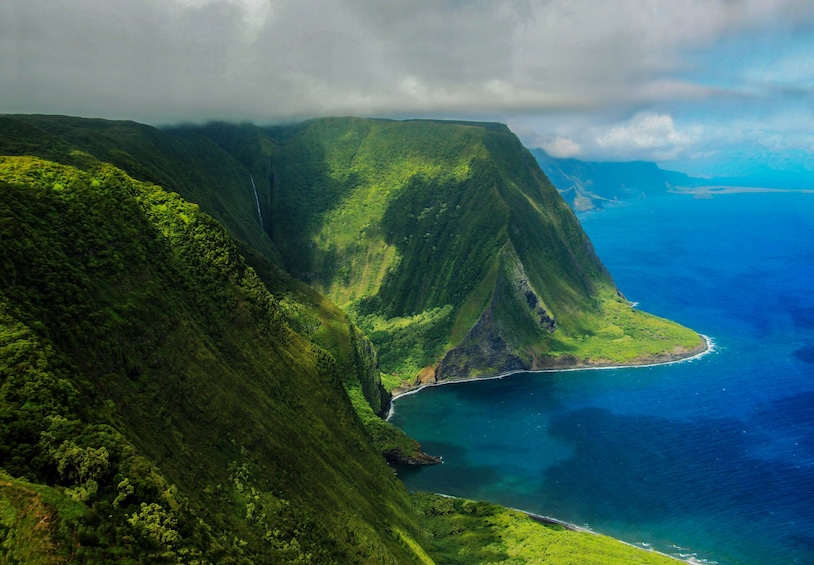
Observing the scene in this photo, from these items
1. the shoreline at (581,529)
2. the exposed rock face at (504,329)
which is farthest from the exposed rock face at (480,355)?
the shoreline at (581,529)

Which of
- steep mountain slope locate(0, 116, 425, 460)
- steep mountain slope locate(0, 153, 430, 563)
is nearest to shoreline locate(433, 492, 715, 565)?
steep mountain slope locate(0, 153, 430, 563)

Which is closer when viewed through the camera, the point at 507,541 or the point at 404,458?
the point at 507,541

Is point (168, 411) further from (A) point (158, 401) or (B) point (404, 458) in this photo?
(B) point (404, 458)

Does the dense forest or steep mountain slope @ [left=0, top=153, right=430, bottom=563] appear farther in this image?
steep mountain slope @ [left=0, top=153, right=430, bottom=563]

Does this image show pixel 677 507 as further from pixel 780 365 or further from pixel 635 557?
pixel 780 365

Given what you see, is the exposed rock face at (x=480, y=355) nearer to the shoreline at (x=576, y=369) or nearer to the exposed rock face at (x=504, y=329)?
the exposed rock face at (x=504, y=329)

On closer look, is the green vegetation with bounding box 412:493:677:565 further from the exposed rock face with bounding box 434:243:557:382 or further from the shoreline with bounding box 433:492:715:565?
the exposed rock face with bounding box 434:243:557:382

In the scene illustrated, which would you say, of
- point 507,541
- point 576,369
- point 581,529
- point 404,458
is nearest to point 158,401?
point 507,541

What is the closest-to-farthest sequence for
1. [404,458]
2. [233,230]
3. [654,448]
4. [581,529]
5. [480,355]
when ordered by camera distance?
[581,529], [404,458], [654,448], [233,230], [480,355]
